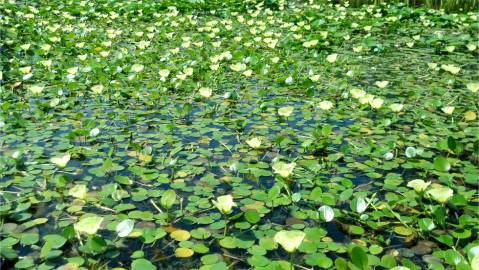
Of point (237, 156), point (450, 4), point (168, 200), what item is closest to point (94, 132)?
point (237, 156)

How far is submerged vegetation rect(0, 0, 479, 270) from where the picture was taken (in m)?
1.69

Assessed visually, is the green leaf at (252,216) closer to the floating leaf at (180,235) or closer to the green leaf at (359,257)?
the floating leaf at (180,235)

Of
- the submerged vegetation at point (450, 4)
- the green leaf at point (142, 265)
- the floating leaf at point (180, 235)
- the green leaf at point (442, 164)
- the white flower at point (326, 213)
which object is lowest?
the submerged vegetation at point (450, 4)

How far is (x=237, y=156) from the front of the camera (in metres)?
2.48

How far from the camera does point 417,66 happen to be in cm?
432

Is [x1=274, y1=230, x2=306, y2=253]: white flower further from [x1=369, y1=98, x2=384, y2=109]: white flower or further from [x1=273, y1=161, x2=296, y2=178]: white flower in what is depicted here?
[x1=369, y1=98, x2=384, y2=109]: white flower

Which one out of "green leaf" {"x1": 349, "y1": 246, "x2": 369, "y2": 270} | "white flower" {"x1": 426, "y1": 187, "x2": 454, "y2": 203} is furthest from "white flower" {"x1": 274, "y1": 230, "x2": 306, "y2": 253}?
"white flower" {"x1": 426, "y1": 187, "x2": 454, "y2": 203}

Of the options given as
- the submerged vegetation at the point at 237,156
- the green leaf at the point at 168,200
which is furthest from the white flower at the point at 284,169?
the green leaf at the point at 168,200

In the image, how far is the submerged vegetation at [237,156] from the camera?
1.69 m

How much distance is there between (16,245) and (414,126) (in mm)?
2340

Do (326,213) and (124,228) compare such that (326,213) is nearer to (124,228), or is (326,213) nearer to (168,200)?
(168,200)

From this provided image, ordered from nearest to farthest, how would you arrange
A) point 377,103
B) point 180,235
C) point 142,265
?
point 142,265 → point 180,235 → point 377,103

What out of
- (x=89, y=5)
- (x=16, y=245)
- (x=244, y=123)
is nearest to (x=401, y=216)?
(x=244, y=123)

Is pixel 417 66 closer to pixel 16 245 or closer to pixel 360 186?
pixel 360 186
